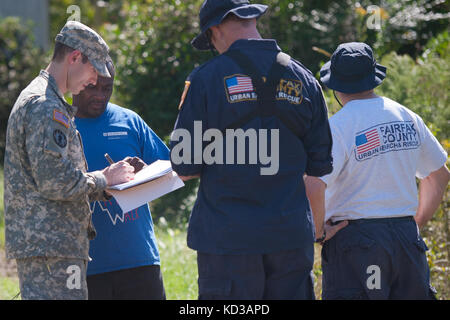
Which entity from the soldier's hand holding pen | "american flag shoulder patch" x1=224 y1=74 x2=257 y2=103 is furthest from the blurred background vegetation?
"american flag shoulder patch" x1=224 y1=74 x2=257 y2=103

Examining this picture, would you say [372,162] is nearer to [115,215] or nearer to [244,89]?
[244,89]

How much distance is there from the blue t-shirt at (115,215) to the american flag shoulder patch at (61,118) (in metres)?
0.71

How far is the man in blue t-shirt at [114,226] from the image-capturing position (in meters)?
4.01

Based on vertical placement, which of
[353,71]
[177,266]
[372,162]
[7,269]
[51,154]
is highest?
[353,71]

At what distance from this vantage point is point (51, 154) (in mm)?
3266

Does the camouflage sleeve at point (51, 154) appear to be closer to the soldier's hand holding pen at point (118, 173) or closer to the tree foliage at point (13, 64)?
the soldier's hand holding pen at point (118, 173)

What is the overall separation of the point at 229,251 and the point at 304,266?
0.39 m

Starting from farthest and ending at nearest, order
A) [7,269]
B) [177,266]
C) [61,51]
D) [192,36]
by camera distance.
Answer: [192,36] < [7,269] < [177,266] < [61,51]

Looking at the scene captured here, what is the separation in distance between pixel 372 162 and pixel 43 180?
1653 mm

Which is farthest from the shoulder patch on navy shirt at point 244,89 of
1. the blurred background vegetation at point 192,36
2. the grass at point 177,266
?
the blurred background vegetation at point 192,36

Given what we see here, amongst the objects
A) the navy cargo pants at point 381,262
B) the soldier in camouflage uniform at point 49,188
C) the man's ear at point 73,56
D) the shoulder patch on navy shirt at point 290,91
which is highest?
the man's ear at point 73,56

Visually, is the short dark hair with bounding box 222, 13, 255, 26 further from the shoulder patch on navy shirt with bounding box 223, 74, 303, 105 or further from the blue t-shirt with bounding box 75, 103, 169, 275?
the blue t-shirt with bounding box 75, 103, 169, 275

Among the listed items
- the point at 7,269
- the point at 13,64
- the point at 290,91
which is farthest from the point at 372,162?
the point at 13,64
